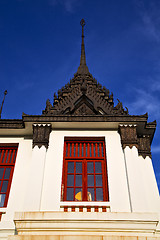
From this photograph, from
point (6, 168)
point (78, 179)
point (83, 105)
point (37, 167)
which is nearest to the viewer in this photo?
point (37, 167)

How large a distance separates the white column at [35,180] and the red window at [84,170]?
820 millimetres

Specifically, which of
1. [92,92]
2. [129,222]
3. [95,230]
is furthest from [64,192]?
[92,92]

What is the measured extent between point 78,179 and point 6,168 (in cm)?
272

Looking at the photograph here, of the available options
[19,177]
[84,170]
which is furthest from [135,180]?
[19,177]

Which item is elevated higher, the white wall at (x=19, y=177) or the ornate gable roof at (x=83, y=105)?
the ornate gable roof at (x=83, y=105)

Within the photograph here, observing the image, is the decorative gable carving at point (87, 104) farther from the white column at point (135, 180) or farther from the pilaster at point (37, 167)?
the white column at point (135, 180)

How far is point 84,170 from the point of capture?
912 centimetres

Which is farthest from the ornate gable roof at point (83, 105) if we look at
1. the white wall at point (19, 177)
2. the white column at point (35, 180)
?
the white column at point (35, 180)

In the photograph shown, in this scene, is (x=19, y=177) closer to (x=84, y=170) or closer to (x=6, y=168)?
(x=6, y=168)

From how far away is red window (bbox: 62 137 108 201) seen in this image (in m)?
8.66

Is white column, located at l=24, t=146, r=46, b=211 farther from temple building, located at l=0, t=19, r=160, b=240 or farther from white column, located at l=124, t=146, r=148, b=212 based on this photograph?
white column, located at l=124, t=146, r=148, b=212

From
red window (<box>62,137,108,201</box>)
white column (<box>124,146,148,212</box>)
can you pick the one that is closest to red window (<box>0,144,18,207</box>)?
red window (<box>62,137,108,201</box>)

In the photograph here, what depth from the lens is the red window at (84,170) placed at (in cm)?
866

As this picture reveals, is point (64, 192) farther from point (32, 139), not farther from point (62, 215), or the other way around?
point (32, 139)
